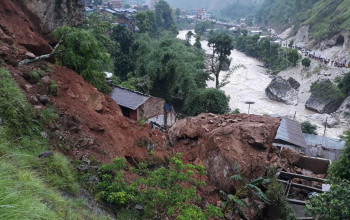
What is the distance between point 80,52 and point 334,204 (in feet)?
27.6

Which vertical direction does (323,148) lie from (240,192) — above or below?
below

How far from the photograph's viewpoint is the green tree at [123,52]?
27625 mm

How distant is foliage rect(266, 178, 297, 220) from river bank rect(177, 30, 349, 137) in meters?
17.7

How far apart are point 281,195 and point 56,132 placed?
21.7ft

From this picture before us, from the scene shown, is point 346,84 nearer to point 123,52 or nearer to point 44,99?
point 123,52

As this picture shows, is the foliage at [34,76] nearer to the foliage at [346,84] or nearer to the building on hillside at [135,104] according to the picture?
the building on hillside at [135,104]

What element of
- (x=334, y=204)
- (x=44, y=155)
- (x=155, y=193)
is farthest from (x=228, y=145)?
(x=44, y=155)

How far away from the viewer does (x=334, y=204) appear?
19.4 feet

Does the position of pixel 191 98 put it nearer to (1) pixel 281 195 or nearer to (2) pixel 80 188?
(1) pixel 281 195

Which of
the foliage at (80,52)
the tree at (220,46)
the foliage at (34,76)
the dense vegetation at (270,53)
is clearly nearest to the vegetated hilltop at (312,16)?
the dense vegetation at (270,53)

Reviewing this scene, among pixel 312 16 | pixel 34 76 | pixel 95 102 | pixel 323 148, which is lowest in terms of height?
pixel 323 148

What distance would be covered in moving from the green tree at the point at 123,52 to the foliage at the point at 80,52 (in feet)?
56.9

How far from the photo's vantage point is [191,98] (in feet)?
71.4

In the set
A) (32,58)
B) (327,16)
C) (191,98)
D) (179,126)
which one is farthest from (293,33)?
(32,58)
